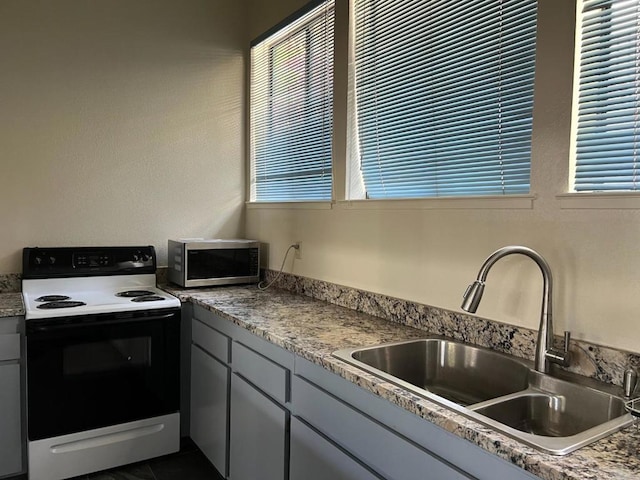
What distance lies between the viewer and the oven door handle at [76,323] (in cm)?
226

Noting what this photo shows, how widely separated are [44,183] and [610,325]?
280 cm

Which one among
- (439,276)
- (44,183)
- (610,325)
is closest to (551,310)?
(610,325)

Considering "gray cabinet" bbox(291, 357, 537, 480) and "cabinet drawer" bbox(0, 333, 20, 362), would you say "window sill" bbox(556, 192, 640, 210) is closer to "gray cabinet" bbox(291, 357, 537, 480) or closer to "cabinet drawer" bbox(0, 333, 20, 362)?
"gray cabinet" bbox(291, 357, 537, 480)

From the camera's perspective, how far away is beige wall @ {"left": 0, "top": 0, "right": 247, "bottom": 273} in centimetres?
279

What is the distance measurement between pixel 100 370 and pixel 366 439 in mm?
1524

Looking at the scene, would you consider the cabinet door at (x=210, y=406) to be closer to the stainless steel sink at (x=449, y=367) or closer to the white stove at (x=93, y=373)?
the white stove at (x=93, y=373)

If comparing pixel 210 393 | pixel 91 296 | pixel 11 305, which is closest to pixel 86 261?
pixel 91 296

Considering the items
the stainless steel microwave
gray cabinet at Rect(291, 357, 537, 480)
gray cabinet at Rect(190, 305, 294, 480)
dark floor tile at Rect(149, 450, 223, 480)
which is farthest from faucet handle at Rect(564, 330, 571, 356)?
the stainless steel microwave

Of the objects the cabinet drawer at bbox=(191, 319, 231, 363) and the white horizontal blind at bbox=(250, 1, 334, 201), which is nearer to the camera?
the cabinet drawer at bbox=(191, 319, 231, 363)

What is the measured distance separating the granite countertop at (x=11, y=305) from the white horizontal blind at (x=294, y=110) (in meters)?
1.51

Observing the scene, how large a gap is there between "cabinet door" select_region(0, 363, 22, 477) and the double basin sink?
163cm

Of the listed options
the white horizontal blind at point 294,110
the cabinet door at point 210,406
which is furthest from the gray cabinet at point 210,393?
the white horizontal blind at point 294,110

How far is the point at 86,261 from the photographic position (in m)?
2.89

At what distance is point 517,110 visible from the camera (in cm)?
172
